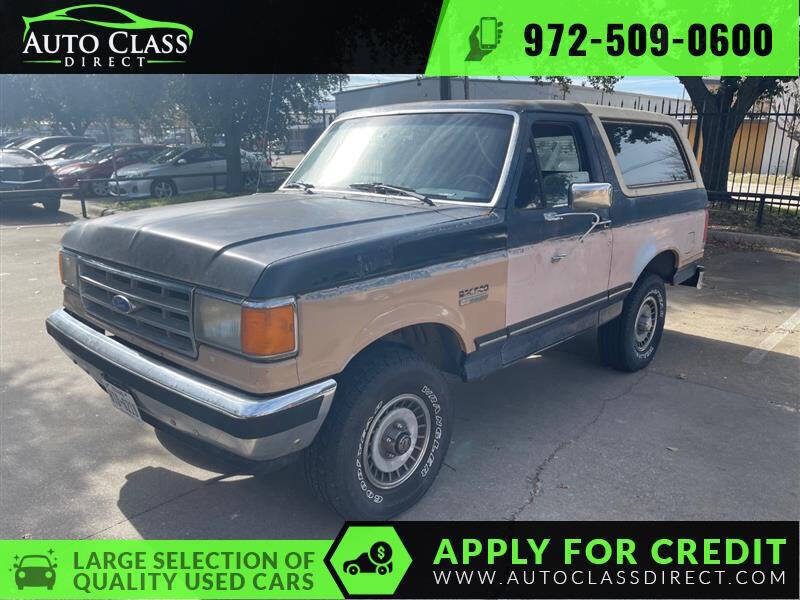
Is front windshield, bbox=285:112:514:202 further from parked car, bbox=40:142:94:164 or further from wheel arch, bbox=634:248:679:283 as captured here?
parked car, bbox=40:142:94:164

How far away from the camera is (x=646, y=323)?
559 cm

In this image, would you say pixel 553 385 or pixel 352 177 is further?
pixel 553 385

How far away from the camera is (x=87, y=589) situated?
10.1 ft

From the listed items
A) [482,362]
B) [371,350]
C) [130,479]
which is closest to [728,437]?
[482,362]

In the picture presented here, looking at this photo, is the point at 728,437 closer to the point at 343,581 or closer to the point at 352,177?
the point at 343,581

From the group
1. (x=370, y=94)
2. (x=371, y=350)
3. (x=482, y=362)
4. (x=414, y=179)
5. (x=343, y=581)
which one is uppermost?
(x=370, y=94)

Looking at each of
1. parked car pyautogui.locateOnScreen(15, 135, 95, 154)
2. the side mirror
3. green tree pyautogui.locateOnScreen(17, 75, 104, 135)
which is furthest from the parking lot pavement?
parked car pyautogui.locateOnScreen(15, 135, 95, 154)

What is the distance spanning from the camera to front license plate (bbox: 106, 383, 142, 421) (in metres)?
3.27

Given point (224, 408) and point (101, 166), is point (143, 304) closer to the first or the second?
point (224, 408)

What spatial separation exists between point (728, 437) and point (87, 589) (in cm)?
389

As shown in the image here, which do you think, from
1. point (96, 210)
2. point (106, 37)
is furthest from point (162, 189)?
point (106, 37)

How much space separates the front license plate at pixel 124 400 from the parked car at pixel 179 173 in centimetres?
1470

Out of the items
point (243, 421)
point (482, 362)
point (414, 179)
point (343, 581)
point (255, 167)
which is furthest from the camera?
point (255, 167)

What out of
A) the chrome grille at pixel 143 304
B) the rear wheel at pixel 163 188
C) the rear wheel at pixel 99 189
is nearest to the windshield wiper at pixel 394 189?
the chrome grille at pixel 143 304
